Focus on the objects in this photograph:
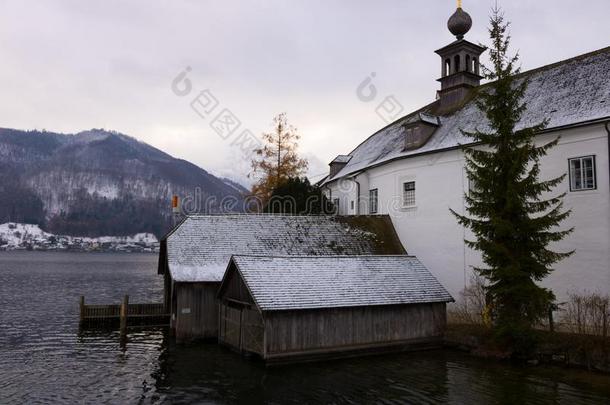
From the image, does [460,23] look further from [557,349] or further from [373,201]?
[557,349]

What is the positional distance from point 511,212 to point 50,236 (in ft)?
678

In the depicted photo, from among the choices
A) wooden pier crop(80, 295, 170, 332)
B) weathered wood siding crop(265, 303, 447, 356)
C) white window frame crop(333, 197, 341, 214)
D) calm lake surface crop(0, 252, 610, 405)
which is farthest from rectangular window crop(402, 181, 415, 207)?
wooden pier crop(80, 295, 170, 332)

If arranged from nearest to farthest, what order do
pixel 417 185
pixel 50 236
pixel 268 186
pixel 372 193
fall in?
pixel 417 185
pixel 372 193
pixel 268 186
pixel 50 236

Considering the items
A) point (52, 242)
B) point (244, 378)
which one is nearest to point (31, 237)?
point (52, 242)

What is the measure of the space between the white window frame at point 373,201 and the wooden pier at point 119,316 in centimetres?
1372

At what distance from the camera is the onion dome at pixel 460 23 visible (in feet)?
102

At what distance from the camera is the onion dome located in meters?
31.2

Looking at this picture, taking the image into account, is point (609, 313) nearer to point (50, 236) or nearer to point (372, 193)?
point (372, 193)

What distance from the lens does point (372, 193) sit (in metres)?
32.3

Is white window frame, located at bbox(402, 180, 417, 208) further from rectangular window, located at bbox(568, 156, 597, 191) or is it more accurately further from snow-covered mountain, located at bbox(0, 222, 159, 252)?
snow-covered mountain, located at bbox(0, 222, 159, 252)

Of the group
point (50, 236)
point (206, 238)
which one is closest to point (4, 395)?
point (206, 238)

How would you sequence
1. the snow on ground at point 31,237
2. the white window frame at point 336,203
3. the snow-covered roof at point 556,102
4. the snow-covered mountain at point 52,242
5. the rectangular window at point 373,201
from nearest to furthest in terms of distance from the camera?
1. the snow-covered roof at point 556,102
2. the rectangular window at point 373,201
3. the white window frame at point 336,203
4. the snow-covered mountain at point 52,242
5. the snow on ground at point 31,237

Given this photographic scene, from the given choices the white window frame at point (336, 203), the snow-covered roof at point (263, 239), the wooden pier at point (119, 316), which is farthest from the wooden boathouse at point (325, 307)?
the white window frame at point (336, 203)

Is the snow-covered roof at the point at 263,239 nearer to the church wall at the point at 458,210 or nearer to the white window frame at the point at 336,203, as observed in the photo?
the church wall at the point at 458,210
